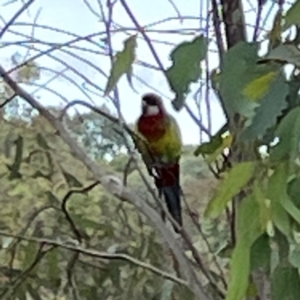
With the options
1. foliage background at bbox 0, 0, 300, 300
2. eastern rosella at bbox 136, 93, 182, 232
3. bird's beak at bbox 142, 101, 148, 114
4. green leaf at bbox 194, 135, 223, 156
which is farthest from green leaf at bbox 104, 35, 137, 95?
bird's beak at bbox 142, 101, 148, 114

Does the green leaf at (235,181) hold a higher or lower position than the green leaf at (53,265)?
lower

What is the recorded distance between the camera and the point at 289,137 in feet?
1.14

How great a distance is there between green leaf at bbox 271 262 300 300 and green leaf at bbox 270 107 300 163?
59mm

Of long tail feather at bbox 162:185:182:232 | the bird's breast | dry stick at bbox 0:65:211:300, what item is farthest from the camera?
the bird's breast

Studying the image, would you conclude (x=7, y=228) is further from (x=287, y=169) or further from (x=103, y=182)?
(x=287, y=169)

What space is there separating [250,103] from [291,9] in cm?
5

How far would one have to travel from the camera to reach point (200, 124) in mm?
615

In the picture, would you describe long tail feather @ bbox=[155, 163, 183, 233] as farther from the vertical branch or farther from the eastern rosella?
the vertical branch

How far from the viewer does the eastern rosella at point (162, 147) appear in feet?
2.81

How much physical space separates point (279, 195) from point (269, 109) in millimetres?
38

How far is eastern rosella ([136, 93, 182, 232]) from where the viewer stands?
0.85 meters

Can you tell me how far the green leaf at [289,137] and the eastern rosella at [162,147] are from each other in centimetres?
42

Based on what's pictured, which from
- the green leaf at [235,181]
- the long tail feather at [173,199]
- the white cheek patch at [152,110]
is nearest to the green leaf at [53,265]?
the long tail feather at [173,199]

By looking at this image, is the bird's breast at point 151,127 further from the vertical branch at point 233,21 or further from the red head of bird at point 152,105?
the vertical branch at point 233,21
